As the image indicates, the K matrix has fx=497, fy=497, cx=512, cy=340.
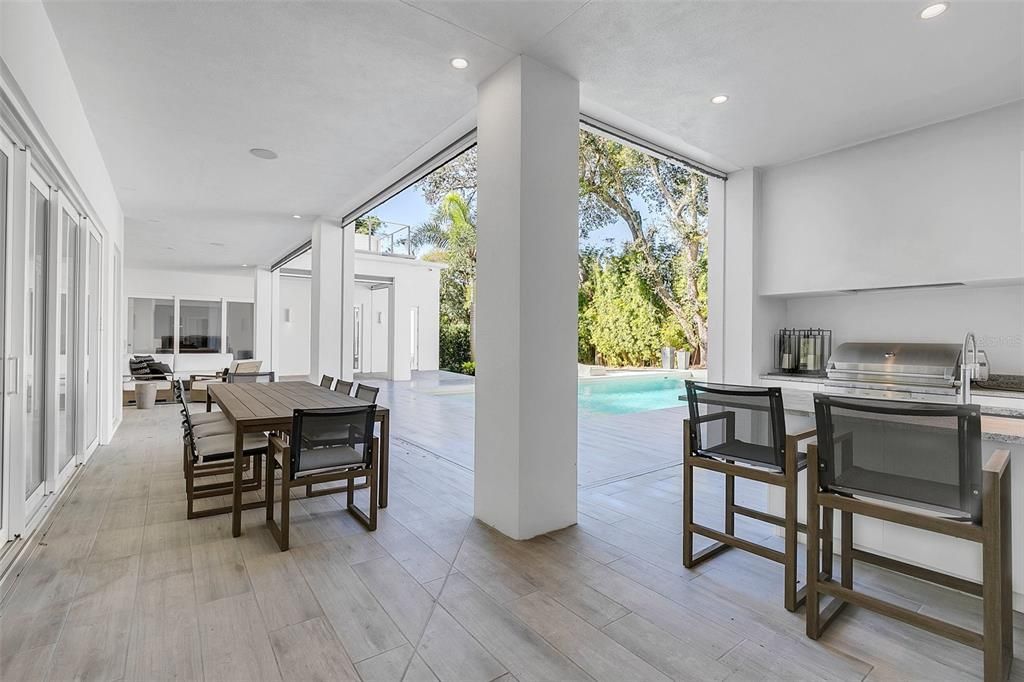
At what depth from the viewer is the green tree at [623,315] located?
15.8 m

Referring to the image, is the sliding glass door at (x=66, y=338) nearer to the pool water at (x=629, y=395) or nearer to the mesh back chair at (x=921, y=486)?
the mesh back chair at (x=921, y=486)

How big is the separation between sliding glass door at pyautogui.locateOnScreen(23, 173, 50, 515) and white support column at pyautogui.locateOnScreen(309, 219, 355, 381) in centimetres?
343

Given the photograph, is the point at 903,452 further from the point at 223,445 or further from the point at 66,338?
the point at 66,338

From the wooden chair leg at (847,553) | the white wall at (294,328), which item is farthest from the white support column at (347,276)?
the white wall at (294,328)

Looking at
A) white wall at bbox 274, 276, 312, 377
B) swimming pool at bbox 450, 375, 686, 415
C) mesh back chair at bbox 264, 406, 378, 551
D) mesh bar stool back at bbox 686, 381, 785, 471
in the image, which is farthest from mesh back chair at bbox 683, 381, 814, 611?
white wall at bbox 274, 276, 312, 377

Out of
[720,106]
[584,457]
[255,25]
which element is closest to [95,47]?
[255,25]

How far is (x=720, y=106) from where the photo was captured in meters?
3.29

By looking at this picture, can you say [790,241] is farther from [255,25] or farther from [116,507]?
[116,507]

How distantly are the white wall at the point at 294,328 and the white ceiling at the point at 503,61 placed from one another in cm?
936

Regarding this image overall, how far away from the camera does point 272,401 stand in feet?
11.6

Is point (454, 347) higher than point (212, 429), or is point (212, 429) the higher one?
point (454, 347)

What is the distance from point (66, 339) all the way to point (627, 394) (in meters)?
9.15

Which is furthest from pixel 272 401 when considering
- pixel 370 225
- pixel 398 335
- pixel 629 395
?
pixel 370 225

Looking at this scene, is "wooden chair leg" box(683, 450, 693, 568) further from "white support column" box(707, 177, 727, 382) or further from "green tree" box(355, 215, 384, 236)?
"green tree" box(355, 215, 384, 236)
